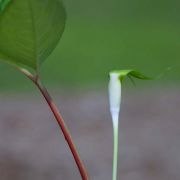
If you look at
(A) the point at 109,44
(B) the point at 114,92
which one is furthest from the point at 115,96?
(A) the point at 109,44

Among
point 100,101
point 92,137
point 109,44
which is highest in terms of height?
point 109,44

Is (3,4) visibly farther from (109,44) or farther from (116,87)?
(109,44)

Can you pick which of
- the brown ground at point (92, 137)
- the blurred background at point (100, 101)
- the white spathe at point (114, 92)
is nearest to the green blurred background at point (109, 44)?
the blurred background at point (100, 101)

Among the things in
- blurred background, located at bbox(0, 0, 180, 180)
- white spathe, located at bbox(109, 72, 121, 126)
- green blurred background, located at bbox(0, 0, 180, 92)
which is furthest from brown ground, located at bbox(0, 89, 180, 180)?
white spathe, located at bbox(109, 72, 121, 126)

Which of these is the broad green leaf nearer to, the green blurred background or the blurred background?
the blurred background

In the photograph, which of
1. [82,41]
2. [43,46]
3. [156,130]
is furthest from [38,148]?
[43,46]

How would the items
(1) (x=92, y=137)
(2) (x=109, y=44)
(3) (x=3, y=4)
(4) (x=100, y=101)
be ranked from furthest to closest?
(2) (x=109, y=44) → (4) (x=100, y=101) → (1) (x=92, y=137) → (3) (x=3, y=4)

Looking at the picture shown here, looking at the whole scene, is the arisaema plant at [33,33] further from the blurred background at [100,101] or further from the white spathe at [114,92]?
the blurred background at [100,101]

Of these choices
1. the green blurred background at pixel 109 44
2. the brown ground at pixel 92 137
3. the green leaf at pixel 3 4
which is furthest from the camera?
the green blurred background at pixel 109 44
